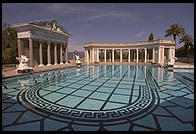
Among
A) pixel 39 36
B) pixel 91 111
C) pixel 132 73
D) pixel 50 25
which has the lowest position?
pixel 91 111

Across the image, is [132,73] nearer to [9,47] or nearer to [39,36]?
[39,36]

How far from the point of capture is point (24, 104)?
5.01 meters

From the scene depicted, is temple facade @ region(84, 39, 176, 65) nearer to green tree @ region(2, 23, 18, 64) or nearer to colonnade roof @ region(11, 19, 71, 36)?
colonnade roof @ region(11, 19, 71, 36)

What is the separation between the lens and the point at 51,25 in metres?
22.5

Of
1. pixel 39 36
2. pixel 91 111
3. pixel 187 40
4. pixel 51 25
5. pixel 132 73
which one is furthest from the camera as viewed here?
pixel 187 40

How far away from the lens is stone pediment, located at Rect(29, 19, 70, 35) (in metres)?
20.1

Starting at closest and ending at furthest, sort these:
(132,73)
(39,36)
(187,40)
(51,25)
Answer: (132,73) < (39,36) < (51,25) < (187,40)

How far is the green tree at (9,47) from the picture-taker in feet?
70.0

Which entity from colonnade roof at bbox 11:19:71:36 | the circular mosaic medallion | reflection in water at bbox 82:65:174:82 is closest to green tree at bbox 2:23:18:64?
colonnade roof at bbox 11:19:71:36

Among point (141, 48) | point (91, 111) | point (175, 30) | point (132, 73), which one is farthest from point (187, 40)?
point (91, 111)

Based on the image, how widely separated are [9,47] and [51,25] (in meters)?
9.83

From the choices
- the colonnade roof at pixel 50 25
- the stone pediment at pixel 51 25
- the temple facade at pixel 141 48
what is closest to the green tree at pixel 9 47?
the colonnade roof at pixel 50 25

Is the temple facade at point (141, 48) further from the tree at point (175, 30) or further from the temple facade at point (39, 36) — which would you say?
the temple facade at point (39, 36)

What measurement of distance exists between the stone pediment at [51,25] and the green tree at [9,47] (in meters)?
7.79
